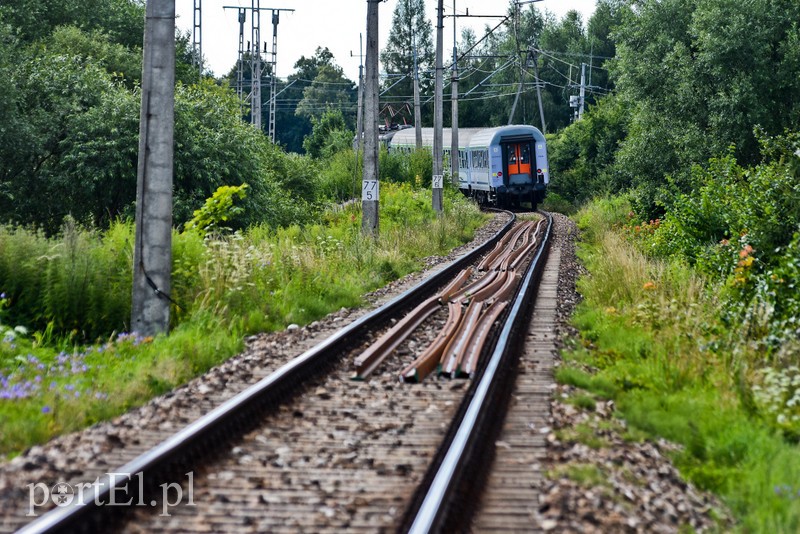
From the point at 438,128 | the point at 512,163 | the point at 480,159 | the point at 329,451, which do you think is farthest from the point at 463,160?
the point at 329,451

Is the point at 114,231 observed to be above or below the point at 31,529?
above

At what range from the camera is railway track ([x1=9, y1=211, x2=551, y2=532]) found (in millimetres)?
5051

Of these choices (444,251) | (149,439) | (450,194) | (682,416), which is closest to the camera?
(149,439)

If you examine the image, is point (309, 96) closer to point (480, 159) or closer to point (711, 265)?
point (480, 159)

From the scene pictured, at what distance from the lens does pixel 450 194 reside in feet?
131

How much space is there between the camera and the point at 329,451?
6293 mm

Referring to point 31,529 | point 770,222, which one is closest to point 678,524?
point 31,529

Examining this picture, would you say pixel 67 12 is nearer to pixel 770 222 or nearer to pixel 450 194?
pixel 450 194

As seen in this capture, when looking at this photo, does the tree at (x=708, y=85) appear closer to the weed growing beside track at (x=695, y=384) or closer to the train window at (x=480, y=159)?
the weed growing beside track at (x=695, y=384)

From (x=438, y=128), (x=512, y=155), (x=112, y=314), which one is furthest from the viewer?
(x=512, y=155)

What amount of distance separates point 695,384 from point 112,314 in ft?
20.7

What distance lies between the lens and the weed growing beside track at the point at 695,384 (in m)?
5.69

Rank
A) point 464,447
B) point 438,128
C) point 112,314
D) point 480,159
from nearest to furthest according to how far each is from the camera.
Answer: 1. point 464,447
2. point 112,314
3. point 438,128
4. point 480,159

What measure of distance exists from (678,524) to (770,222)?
658cm
